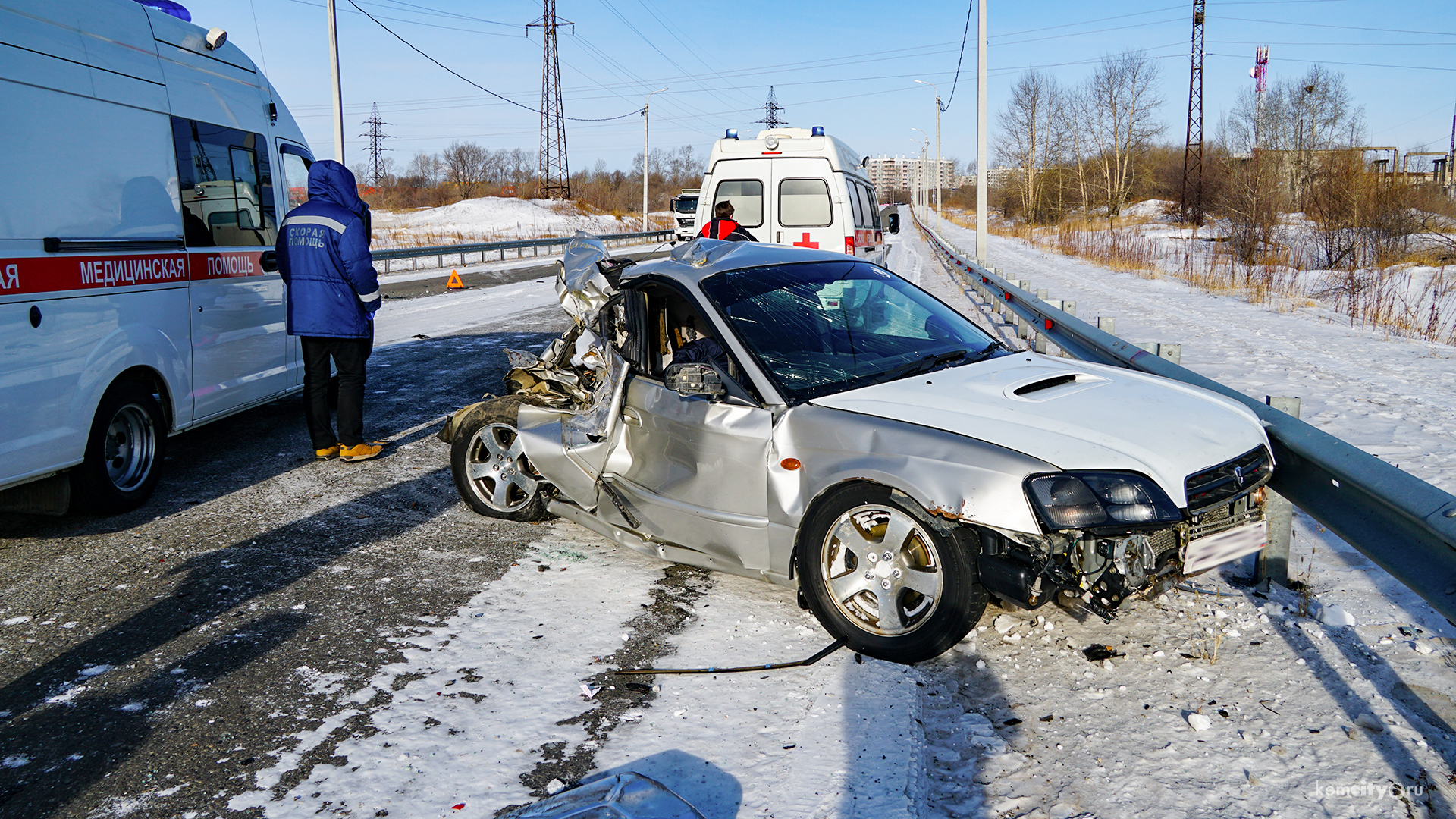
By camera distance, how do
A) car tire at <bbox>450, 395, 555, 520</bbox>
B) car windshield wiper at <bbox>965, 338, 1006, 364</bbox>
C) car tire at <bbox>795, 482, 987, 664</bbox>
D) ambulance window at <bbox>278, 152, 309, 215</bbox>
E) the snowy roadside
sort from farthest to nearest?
ambulance window at <bbox>278, 152, 309, 215</bbox> → car tire at <bbox>450, 395, 555, 520</bbox> → car windshield wiper at <bbox>965, 338, 1006, 364</bbox> → car tire at <bbox>795, 482, 987, 664</bbox> → the snowy roadside

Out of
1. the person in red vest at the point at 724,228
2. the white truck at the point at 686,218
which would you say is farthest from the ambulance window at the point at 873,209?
the person in red vest at the point at 724,228

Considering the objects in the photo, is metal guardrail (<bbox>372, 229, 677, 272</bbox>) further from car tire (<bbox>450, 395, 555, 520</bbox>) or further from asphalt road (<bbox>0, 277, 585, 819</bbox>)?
car tire (<bbox>450, 395, 555, 520</bbox>)

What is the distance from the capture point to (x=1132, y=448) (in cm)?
341

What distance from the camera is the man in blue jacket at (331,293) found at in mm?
6730

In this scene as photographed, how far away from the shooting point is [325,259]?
673 centimetres

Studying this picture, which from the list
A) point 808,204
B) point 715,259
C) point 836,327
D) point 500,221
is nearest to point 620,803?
point 836,327

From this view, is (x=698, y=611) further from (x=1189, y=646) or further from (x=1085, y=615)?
(x=1189, y=646)

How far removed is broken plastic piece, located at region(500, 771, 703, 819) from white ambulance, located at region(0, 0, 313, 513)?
3.93m

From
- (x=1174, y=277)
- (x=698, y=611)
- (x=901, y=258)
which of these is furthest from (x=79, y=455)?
(x=901, y=258)

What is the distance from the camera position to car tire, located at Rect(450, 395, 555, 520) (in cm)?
560

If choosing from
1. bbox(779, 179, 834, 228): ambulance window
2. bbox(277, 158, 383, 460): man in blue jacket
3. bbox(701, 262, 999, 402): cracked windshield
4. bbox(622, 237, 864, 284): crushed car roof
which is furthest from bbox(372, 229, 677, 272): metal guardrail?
bbox(701, 262, 999, 402): cracked windshield

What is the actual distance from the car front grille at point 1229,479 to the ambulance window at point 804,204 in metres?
8.18

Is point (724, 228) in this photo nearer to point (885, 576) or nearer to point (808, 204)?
point (808, 204)

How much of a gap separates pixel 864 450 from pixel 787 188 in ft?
27.7
